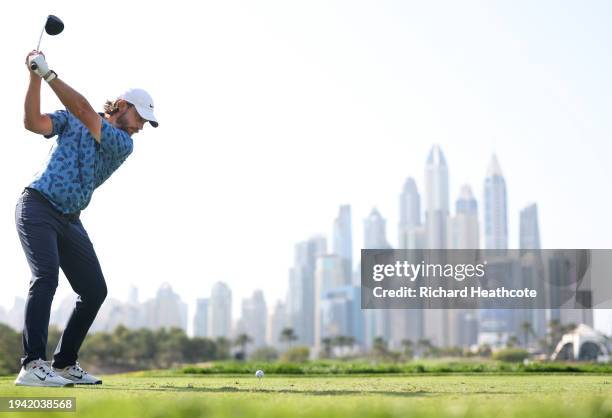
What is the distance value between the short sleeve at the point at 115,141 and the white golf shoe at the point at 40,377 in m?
1.80

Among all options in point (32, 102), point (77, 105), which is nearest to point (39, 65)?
point (32, 102)

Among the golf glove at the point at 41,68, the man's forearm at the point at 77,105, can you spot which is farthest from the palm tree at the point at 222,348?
the golf glove at the point at 41,68

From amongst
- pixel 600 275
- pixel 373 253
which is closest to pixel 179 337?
pixel 600 275

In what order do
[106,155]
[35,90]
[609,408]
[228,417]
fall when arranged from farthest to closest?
[106,155], [35,90], [609,408], [228,417]

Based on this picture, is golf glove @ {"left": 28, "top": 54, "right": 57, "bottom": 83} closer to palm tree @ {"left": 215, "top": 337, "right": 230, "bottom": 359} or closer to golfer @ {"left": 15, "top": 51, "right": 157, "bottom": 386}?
golfer @ {"left": 15, "top": 51, "right": 157, "bottom": 386}

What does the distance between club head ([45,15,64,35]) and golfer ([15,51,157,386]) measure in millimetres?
814

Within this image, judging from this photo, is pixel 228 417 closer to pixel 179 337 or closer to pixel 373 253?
pixel 373 253

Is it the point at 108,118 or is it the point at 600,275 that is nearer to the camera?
the point at 108,118

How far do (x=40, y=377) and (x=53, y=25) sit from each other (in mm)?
3065

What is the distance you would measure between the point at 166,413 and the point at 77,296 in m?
3.98

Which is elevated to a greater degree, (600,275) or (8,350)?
(600,275)

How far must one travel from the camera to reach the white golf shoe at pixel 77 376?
6820 mm

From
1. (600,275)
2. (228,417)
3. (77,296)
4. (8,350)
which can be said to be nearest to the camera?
(228,417)

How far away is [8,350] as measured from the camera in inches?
3278
